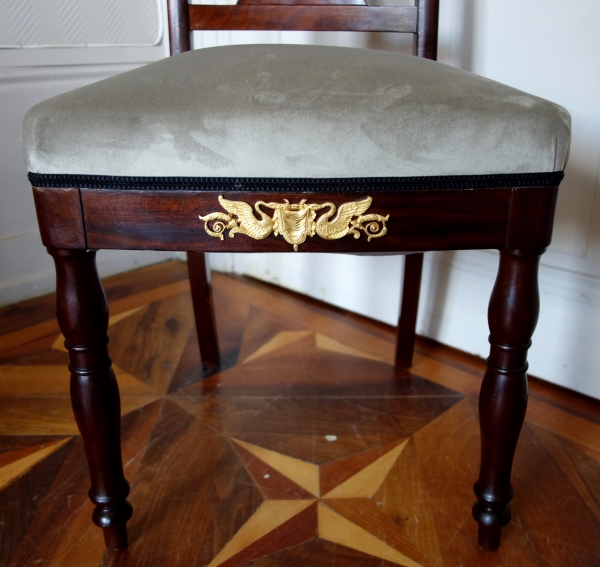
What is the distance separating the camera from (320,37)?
0.96m

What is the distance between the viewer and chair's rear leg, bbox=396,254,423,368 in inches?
31.2

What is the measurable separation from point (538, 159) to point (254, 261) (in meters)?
0.80

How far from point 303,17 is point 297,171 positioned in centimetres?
35

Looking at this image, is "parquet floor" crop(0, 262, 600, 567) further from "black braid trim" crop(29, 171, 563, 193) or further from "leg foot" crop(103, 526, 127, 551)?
"black braid trim" crop(29, 171, 563, 193)

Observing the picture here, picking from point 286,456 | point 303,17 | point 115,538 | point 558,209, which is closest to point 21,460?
point 115,538

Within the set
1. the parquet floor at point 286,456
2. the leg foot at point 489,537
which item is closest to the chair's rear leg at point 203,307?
the parquet floor at point 286,456

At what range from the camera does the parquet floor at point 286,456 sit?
57 centimetres

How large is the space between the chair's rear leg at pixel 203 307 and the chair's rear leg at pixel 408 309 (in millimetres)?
261

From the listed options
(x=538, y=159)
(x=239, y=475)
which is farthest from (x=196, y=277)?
(x=538, y=159)

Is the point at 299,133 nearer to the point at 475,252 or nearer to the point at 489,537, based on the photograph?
the point at 489,537

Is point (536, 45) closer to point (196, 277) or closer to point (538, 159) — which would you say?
point (538, 159)

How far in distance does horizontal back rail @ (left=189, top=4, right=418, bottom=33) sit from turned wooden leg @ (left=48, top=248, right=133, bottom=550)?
0.36m

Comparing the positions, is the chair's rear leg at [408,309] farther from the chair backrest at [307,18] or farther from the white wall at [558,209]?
the chair backrest at [307,18]

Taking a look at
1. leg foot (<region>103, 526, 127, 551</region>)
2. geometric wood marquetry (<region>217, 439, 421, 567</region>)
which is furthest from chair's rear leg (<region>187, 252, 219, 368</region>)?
leg foot (<region>103, 526, 127, 551</region>)
